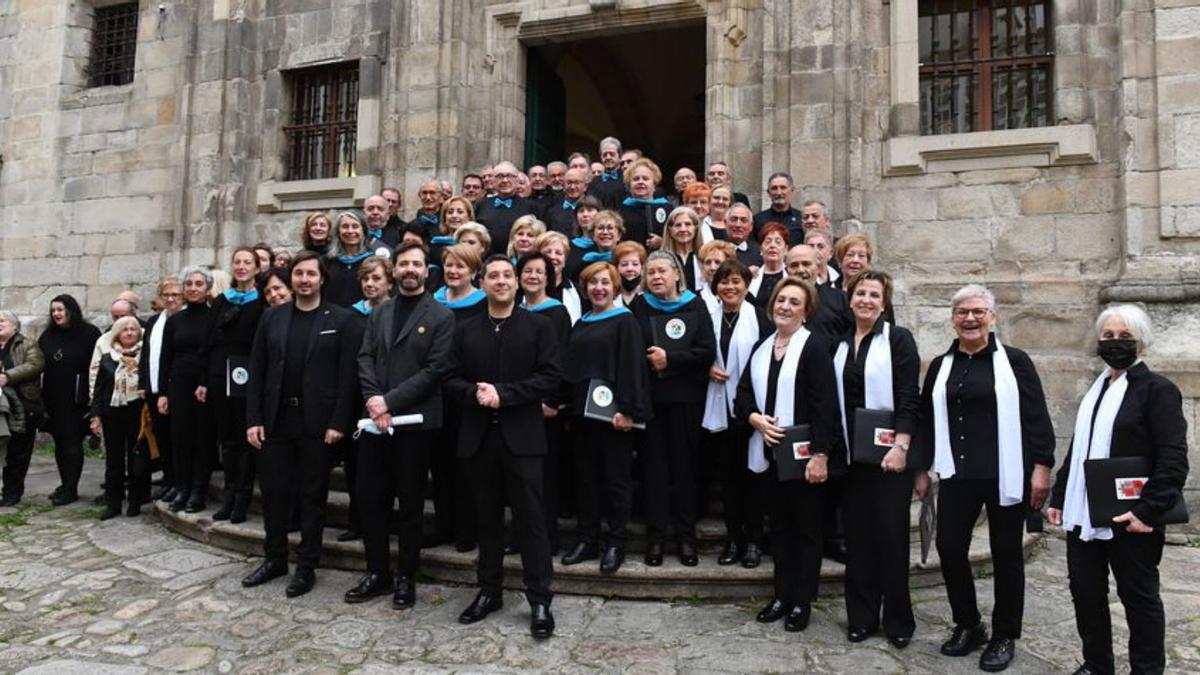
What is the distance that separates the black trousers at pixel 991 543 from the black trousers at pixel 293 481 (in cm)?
329

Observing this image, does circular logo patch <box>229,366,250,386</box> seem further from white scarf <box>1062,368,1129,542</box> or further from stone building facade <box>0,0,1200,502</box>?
white scarf <box>1062,368,1129,542</box>

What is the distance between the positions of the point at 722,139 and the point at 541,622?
5.55 metres

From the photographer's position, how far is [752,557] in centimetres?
489

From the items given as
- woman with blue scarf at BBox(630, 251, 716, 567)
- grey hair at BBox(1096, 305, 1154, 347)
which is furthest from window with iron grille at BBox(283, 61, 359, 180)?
grey hair at BBox(1096, 305, 1154, 347)

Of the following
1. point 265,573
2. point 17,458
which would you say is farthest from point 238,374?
point 17,458

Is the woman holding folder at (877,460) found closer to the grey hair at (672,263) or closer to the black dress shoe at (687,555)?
the black dress shoe at (687,555)

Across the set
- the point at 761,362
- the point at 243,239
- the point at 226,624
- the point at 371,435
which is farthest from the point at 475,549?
the point at 243,239

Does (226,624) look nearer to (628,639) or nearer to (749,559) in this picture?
(628,639)

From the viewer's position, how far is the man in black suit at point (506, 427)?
14.2 feet

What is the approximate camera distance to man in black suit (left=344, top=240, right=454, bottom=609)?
4.49m

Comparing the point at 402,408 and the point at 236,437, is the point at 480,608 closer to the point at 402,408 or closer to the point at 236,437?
the point at 402,408

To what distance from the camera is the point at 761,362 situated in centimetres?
445

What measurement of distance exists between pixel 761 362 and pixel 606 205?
3.17 meters

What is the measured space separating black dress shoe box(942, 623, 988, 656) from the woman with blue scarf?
1410 mm
